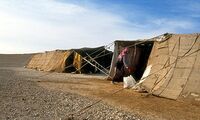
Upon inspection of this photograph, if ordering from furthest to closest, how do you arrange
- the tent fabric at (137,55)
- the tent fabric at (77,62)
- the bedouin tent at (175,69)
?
the tent fabric at (77,62)
the tent fabric at (137,55)
the bedouin tent at (175,69)

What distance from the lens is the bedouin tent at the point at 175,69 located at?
1498cm

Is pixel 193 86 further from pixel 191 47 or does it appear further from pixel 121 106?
pixel 121 106

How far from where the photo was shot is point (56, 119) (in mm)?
10492

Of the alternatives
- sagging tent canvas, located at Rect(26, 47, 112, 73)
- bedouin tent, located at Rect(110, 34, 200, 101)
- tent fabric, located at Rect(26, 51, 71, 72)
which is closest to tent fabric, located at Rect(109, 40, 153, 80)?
bedouin tent, located at Rect(110, 34, 200, 101)

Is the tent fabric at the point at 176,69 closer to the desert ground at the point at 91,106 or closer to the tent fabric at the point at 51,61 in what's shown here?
the desert ground at the point at 91,106

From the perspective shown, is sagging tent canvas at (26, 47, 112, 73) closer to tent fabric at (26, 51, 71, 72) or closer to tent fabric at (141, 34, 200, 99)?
tent fabric at (26, 51, 71, 72)

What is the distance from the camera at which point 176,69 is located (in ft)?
53.2

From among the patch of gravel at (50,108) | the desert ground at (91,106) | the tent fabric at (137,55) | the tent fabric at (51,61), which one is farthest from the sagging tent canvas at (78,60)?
the patch of gravel at (50,108)

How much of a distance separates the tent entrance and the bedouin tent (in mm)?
3297

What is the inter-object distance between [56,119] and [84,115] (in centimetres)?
102

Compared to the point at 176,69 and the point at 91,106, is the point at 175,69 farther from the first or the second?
the point at 91,106

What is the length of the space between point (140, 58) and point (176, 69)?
6.21 m

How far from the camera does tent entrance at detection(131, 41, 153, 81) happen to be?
22.1 m

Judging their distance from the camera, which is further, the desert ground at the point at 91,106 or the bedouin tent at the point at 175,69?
the bedouin tent at the point at 175,69
